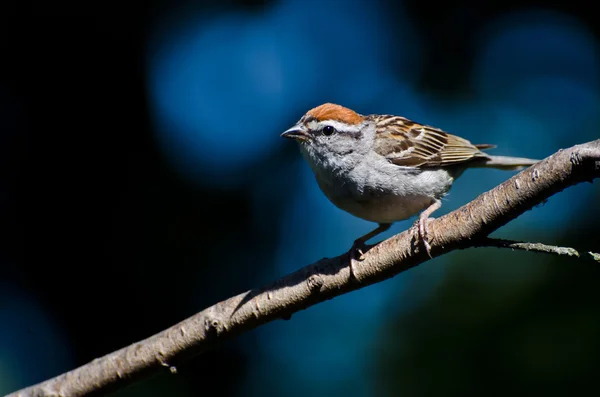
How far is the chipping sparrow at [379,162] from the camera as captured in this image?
14.5ft

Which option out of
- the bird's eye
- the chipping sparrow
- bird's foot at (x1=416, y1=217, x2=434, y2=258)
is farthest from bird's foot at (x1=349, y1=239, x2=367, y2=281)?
the bird's eye

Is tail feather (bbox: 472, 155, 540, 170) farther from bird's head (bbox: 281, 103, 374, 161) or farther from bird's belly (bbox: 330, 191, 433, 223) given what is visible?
bird's head (bbox: 281, 103, 374, 161)

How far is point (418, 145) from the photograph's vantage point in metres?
4.95

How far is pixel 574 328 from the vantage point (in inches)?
141

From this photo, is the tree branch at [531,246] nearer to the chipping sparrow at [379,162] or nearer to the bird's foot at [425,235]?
the bird's foot at [425,235]

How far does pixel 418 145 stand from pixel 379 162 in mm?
551

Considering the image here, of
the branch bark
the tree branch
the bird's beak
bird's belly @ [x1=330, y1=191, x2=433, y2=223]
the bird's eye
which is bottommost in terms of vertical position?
the tree branch

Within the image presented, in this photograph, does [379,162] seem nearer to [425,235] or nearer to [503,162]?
[503,162]

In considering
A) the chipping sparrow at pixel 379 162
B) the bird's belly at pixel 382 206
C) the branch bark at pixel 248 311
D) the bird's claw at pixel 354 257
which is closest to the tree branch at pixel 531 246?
the branch bark at pixel 248 311

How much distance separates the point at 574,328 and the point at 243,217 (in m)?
3.36

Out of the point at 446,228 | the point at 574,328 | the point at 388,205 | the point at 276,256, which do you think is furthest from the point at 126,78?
the point at 574,328

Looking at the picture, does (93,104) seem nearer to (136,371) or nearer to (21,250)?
(21,250)

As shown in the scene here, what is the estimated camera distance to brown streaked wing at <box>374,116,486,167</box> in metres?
4.73

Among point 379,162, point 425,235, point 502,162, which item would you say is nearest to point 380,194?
point 379,162
